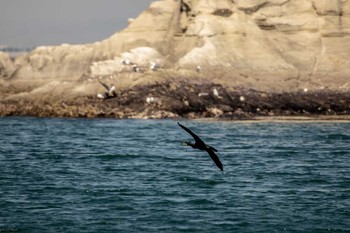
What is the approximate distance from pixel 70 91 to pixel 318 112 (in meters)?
23.6

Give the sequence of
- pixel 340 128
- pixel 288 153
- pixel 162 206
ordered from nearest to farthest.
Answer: pixel 162 206, pixel 288 153, pixel 340 128

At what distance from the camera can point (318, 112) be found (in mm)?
72000

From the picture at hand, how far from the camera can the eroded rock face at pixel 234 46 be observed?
80.4 m

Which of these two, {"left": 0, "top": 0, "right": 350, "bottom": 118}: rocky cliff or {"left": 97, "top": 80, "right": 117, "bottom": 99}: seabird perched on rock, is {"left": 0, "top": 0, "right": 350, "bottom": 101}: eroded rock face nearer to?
{"left": 0, "top": 0, "right": 350, "bottom": 118}: rocky cliff

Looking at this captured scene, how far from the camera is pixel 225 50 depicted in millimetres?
84562

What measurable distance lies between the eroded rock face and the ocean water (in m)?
23.7

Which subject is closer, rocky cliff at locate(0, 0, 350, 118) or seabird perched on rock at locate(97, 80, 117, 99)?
seabird perched on rock at locate(97, 80, 117, 99)

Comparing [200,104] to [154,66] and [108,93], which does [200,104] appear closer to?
[108,93]

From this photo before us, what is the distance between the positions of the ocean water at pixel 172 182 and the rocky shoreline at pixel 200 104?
46.9 feet

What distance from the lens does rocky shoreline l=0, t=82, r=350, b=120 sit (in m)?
71.1

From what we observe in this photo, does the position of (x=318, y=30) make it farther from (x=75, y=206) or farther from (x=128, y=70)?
(x=75, y=206)

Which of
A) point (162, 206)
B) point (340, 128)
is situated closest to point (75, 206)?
point (162, 206)

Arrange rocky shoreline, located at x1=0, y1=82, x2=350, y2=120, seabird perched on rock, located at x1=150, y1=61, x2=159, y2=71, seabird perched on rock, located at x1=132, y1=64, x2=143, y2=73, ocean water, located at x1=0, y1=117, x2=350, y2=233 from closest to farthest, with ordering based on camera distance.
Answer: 1. ocean water, located at x1=0, y1=117, x2=350, y2=233
2. rocky shoreline, located at x1=0, y1=82, x2=350, y2=120
3. seabird perched on rock, located at x1=150, y1=61, x2=159, y2=71
4. seabird perched on rock, located at x1=132, y1=64, x2=143, y2=73

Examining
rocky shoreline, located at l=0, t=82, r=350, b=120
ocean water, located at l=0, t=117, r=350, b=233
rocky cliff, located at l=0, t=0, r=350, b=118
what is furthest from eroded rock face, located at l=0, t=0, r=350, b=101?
ocean water, located at l=0, t=117, r=350, b=233
